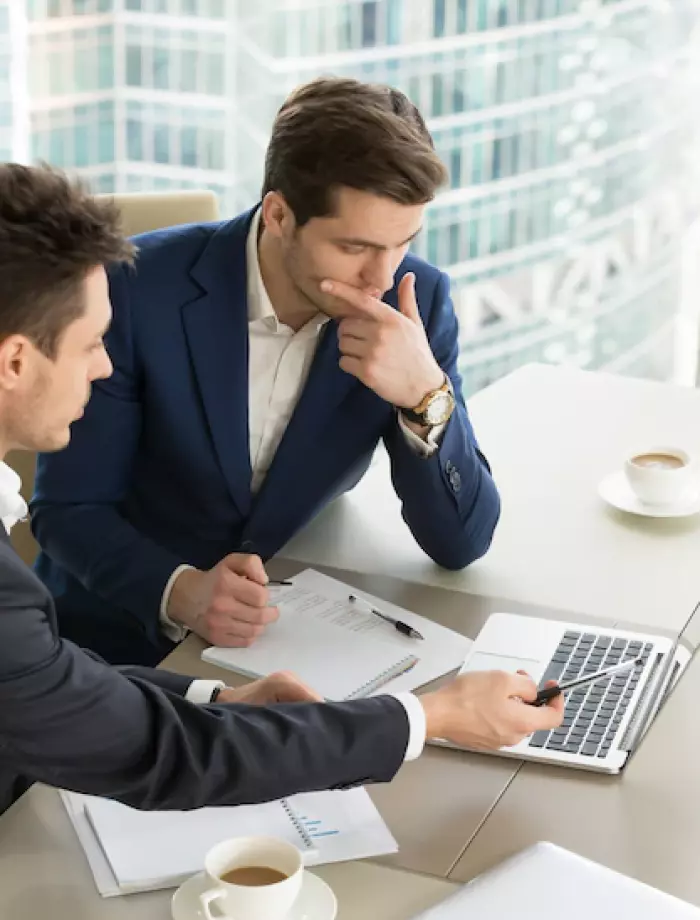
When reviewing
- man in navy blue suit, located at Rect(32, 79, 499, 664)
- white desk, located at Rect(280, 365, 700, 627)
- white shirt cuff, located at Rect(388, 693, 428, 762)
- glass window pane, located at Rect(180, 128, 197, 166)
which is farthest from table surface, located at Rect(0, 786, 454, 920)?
glass window pane, located at Rect(180, 128, 197, 166)

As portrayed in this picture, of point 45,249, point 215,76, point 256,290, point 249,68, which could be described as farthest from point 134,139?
point 45,249

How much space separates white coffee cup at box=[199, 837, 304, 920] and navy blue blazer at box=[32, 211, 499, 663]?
67cm

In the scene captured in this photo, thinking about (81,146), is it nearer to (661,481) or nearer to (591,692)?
(661,481)

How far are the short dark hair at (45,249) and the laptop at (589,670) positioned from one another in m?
0.59

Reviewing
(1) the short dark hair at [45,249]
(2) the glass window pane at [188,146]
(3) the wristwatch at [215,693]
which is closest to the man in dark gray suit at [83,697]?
(1) the short dark hair at [45,249]

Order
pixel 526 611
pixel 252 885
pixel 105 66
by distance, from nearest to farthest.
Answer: pixel 252 885, pixel 526 611, pixel 105 66

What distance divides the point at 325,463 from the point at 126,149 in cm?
323

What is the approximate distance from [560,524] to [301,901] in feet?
3.00

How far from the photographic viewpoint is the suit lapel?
71.5 inches

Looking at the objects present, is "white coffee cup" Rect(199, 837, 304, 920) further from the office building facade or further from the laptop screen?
the office building facade

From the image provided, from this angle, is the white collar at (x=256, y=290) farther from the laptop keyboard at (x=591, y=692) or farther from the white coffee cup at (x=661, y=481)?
the laptop keyboard at (x=591, y=692)

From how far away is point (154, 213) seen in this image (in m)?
2.17

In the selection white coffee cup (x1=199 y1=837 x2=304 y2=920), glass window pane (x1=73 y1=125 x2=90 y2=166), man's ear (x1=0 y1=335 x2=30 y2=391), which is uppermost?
man's ear (x1=0 y1=335 x2=30 y2=391)

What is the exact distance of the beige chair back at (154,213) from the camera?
7.04 feet
